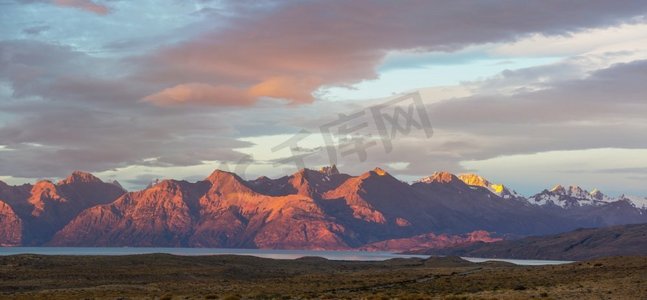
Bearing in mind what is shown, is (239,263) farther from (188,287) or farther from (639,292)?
(639,292)

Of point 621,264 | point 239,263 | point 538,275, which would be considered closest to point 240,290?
point 538,275

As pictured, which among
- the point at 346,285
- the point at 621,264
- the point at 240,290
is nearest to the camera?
the point at 240,290

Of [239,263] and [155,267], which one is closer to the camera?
[155,267]

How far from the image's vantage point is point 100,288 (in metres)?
91.8

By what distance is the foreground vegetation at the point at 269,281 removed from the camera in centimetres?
7356

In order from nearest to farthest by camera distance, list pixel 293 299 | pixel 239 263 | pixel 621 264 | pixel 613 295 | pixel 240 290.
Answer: pixel 613 295
pixel 293 299
pixel 240 290
pixel 621 264
pixel 239 263

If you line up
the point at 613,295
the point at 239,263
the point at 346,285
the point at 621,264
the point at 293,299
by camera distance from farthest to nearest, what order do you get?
the point at 239,263, the point at 621,264, the point at 346,285, the point at 293,299, the point at 613,295

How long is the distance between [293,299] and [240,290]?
19.0 metres

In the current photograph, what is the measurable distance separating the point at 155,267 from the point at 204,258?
2993 cm

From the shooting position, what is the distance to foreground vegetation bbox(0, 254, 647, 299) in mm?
73562

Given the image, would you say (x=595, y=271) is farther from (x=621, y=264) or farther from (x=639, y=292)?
(x=639, y=292)

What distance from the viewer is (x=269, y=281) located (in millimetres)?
112562

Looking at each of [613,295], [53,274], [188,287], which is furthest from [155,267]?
[613,295]

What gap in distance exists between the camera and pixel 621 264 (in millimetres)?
105188
